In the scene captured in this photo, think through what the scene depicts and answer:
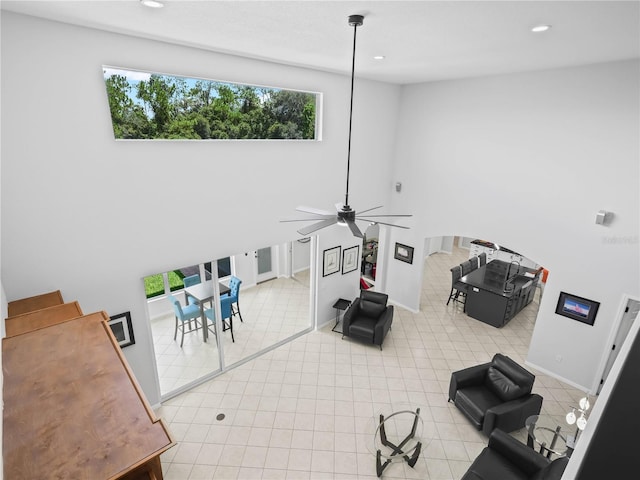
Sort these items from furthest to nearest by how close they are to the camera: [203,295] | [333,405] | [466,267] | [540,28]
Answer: [466,267] < [203,295] < [333,405] < [540,28]

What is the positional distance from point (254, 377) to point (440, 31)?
5542mm

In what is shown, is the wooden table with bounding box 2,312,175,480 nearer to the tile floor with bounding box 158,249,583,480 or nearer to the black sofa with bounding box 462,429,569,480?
the tile floor with bounding box 158,249,583,480

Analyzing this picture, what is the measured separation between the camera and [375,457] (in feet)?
15.2

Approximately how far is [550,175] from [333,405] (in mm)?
4936

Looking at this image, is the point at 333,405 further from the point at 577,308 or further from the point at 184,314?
the point at 577,308

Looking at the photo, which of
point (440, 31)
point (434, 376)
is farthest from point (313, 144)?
point (434, 376)

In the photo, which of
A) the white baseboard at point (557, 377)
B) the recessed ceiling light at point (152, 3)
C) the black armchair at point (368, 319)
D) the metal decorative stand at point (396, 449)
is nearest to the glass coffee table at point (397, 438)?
the metal decorative stand at point (396, 449)

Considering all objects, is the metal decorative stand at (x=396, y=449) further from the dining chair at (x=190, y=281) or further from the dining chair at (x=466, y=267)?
the dining chair at (x=466, y=267)

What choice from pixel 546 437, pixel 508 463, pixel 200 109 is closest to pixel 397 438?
pixel 508 463

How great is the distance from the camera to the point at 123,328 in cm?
479

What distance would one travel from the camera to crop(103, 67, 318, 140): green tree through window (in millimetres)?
4191

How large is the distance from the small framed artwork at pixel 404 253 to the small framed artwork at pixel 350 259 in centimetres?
103

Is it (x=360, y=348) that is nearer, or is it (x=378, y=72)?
(x=378, y=72)

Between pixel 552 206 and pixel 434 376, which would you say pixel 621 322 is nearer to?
pixel 552 206
